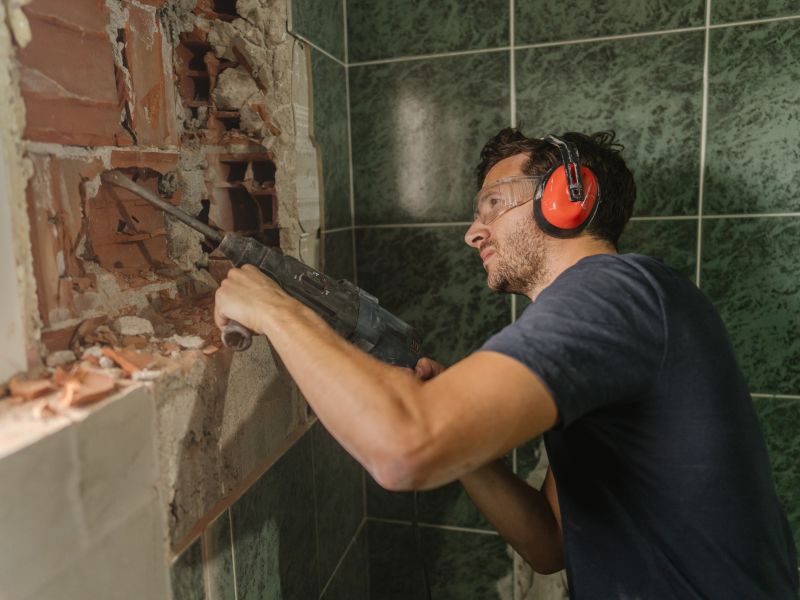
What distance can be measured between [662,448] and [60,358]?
939 mm

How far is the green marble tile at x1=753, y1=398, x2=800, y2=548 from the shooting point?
155 cm

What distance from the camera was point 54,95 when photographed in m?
0.82

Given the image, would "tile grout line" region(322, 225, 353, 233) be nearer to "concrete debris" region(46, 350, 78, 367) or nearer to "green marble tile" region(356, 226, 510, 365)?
"green marble tile" region(356, 226, 510, 365)

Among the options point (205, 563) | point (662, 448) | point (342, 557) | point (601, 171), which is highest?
point (601, 171)

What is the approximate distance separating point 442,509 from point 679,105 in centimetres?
140

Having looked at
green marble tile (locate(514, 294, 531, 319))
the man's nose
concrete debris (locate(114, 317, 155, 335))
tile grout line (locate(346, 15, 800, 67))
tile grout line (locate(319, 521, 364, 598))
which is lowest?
tile grout line (locate(319, 521, 364, 598))

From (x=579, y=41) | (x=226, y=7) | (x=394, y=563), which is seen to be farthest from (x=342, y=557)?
(x=579, y=41)

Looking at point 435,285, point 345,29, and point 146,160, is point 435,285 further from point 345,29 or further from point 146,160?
point 146,160

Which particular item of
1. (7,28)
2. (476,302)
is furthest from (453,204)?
(7,28)

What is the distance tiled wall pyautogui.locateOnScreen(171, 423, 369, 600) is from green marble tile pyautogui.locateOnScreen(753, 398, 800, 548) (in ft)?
4.01

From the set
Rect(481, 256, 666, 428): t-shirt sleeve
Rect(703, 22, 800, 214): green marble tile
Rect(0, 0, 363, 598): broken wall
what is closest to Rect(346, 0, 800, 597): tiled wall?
Rect(703, 22, 800, 214): green marble tile

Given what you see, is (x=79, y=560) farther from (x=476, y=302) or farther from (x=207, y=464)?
(x=476, y=302)

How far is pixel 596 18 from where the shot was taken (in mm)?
1514

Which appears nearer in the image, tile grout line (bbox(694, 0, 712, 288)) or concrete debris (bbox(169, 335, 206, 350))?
concrete debris (bbox(169, 335, 206, 350))
